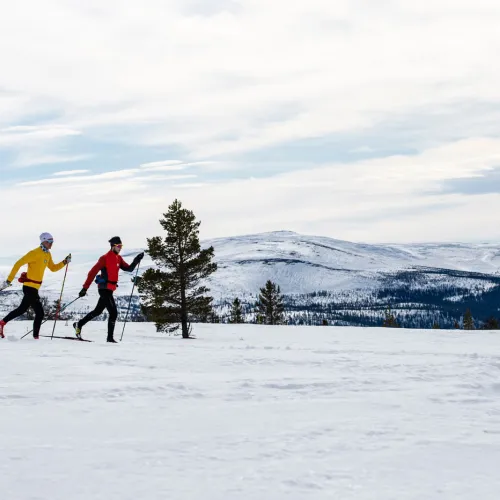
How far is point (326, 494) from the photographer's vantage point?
11.6 ft

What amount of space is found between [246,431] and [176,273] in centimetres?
1851

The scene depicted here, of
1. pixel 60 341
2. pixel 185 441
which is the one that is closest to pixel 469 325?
pixel 60 341

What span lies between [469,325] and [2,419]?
101 meters

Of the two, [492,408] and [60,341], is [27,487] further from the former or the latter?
[60,341]

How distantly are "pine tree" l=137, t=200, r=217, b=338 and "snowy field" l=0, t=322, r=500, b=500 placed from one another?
552 inches

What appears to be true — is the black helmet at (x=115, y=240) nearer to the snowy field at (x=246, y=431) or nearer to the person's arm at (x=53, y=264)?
the person's arm at (x=53, y=264)

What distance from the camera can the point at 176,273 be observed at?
23281mm

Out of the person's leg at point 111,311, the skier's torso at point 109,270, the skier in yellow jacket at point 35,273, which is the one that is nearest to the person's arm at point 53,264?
the skier in yellow jacket at point 35,273

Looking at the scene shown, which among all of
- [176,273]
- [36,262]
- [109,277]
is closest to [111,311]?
[109,277]

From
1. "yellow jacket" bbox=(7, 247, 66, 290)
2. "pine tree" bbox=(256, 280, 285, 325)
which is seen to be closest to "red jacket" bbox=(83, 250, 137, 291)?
"yellow jacket" bbox=(7, 247, 66, 290)

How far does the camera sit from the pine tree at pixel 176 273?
23156 mm

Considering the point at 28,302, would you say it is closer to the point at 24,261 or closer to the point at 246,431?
the point at 24,261

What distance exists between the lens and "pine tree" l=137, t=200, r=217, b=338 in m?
23.2

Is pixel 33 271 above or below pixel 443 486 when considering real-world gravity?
above
